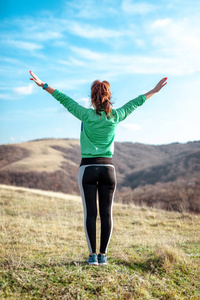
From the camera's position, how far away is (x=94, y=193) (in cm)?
412

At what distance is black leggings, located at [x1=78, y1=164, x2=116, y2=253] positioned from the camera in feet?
13.3

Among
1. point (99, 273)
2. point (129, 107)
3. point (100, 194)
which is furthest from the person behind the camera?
point (129, 107)

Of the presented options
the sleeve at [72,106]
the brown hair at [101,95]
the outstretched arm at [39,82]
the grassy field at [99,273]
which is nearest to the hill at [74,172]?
the grassy field at [99,273]

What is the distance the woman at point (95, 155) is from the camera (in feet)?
13.4

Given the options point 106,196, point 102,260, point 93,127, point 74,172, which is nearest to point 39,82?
point 93,127

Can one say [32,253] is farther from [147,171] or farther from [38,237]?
[147,171]

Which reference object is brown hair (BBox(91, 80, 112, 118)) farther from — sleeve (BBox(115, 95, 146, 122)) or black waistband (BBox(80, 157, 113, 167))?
black waistband (BBox(80, 157, 113, 167))

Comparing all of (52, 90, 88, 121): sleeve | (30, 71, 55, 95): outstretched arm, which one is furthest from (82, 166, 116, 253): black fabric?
(30, 71, 55, 95): outstretched arm

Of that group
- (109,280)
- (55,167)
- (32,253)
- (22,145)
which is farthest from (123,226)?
(22,145)

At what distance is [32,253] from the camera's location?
5617 mm

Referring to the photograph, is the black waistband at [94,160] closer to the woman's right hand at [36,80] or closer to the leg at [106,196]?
the leg at [106,196]

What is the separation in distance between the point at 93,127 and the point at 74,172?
254 feet

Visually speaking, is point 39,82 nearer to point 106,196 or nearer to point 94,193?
point 94,193

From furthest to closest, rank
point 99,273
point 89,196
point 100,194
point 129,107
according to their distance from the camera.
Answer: point 129,107 → point 100,194 → point 89,196 → point 99,273
